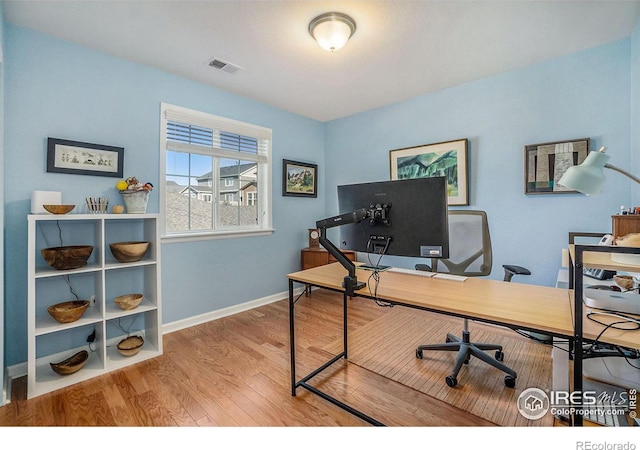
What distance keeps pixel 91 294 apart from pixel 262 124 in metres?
2.40

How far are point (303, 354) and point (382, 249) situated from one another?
129cm

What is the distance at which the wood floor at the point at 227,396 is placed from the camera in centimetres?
156

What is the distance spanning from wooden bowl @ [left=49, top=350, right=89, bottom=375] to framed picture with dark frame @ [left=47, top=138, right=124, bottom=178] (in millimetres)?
1356

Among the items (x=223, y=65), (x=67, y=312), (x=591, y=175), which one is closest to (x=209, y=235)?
(x=67, y=312)

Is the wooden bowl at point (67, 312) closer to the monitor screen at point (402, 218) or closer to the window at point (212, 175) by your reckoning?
the window at point (212, 175)

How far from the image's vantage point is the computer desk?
966mm

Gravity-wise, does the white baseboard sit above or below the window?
below

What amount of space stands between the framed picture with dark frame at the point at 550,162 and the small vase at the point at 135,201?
11.1 feet

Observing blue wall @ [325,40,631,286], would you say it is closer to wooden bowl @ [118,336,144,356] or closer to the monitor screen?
the monitor screen

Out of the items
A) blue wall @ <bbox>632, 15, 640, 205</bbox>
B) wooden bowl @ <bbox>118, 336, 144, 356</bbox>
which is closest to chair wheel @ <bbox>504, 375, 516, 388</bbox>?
blue wall @ <bbox>632, 15, 640, 205</bbox>

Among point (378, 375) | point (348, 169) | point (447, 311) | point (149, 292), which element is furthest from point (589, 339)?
point (348, 169)
